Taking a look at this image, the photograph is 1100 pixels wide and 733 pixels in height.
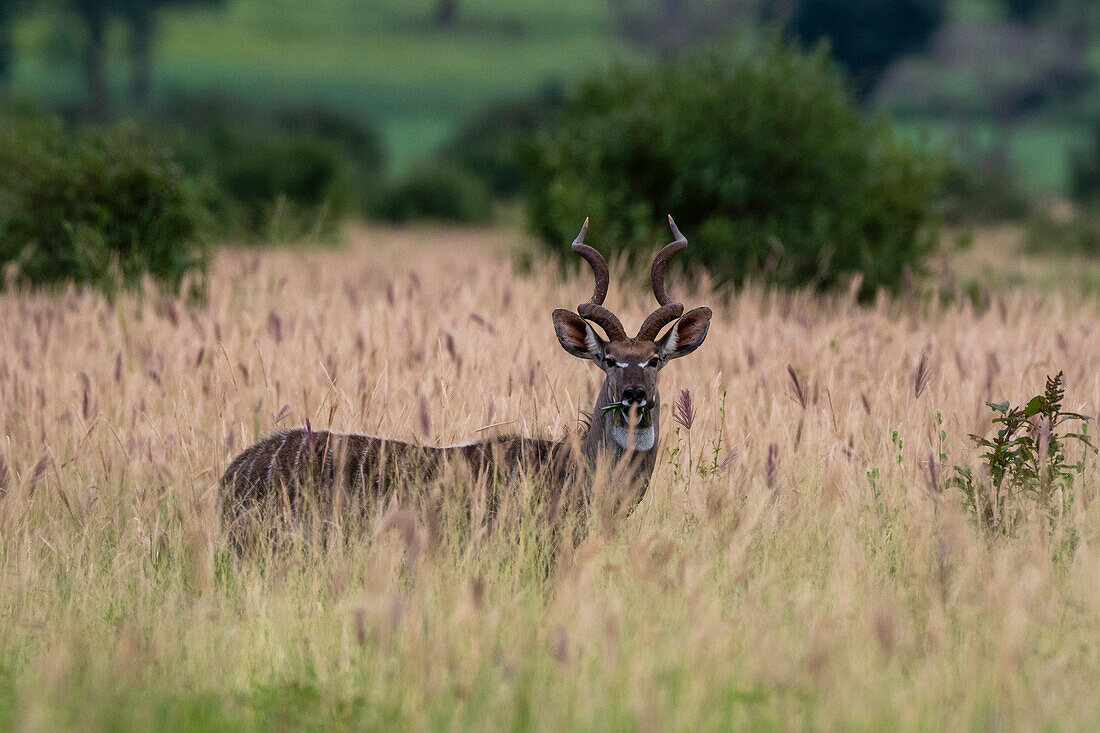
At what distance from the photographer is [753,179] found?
13.3 metres

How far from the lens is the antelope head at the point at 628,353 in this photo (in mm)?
4801

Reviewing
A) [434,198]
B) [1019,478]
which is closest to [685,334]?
[1019,478]

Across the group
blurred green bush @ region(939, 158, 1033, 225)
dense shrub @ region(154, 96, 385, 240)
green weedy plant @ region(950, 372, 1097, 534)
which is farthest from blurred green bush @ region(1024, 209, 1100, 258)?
green weedy plant @ region(950, 372, 1097, 534)

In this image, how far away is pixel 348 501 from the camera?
5031 mm

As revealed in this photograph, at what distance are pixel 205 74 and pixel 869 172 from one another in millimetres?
55961

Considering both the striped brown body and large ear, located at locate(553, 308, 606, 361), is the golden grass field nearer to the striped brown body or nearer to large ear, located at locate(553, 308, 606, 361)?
the striped brown body

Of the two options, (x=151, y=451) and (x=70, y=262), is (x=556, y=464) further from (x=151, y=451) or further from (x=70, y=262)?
(x=70, y=262)

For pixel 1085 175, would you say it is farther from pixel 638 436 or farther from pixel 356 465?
pixel 356 465

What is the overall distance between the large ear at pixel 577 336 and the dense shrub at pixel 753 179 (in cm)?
743

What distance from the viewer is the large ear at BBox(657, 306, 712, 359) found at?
5.04 metres

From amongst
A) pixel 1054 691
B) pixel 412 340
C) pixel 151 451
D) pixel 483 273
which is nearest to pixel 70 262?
pixel 483 273

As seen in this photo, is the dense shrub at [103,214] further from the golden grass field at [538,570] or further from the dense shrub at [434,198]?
the dense shrub at [434,198]

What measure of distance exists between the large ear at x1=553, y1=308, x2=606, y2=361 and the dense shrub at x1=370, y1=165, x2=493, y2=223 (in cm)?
2674

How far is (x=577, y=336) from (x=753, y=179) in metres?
8.73
